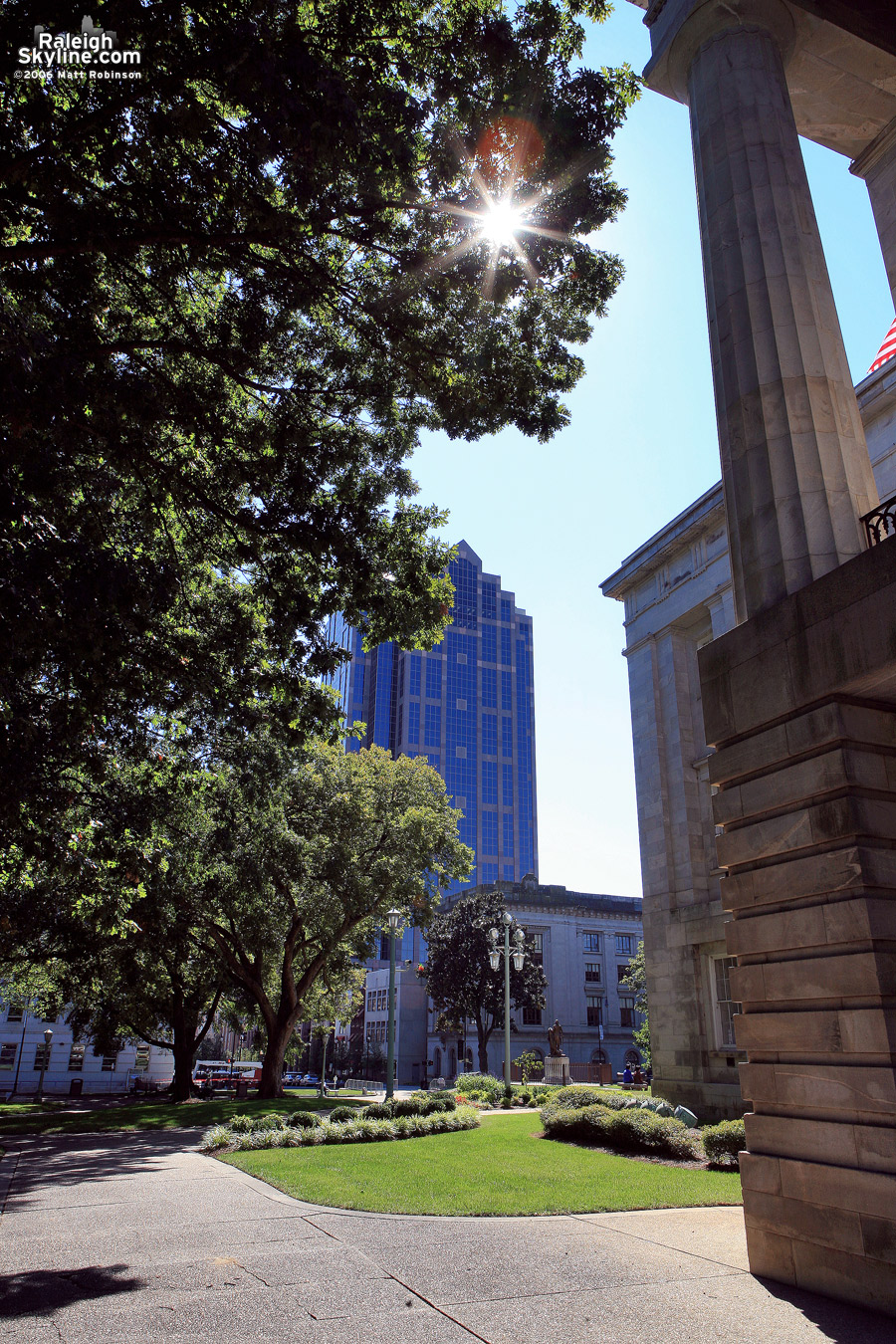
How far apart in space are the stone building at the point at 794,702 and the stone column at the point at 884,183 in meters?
2.54

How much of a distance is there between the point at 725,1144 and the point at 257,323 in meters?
14.8

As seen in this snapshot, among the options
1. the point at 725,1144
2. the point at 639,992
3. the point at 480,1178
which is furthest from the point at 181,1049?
the point at 639,992

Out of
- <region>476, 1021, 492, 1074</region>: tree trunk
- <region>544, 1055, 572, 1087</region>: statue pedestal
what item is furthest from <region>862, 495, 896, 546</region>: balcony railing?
<region>476, 1021, 492, 1074</region>: tree trunk

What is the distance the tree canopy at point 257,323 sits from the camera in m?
7.70

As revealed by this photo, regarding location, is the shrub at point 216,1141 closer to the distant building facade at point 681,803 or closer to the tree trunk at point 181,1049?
the distant building facade at point 681,803

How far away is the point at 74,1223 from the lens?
31.3 ft

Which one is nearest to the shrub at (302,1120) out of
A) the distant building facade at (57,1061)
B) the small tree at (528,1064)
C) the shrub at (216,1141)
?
the shrub at (216,1141)

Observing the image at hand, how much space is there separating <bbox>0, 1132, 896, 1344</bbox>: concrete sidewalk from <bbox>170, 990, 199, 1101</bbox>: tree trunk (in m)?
28.5

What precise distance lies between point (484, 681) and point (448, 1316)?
5633 inches

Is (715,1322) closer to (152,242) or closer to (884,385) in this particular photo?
(152,242)

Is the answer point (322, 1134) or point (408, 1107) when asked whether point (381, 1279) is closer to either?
point (322, 1134)

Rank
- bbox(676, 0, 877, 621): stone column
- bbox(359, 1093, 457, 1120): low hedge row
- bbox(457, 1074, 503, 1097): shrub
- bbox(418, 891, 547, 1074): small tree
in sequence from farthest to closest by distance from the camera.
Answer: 1. bbox(418, 891, 547, 1074): small tree
2. bbox(457, 1074, 503, 1097): shrub
3. bbox(359, 1093, 457, 1120): low hedge row
4. bbox(676, 0, 877, 621): stone column

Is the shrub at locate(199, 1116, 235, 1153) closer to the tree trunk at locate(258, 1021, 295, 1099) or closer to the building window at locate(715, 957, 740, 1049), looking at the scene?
the building window at locate(715, 957, 740, 1049)

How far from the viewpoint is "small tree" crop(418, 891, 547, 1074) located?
5947 cm
